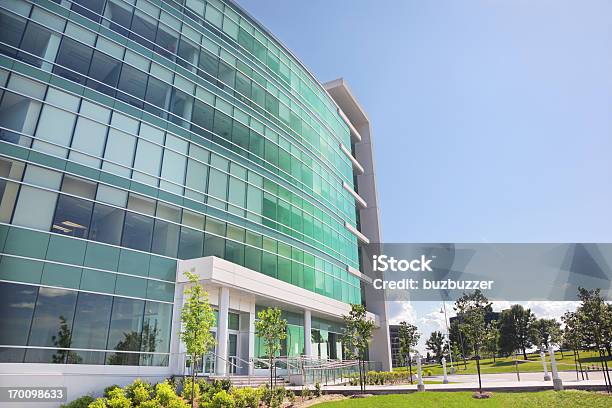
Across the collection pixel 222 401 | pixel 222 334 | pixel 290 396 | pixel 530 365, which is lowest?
pixel 290 396

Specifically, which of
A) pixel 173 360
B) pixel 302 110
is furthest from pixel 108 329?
pixel 302 110

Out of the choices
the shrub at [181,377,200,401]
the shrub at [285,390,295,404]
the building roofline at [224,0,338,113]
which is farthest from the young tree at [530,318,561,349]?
the shrub at [181,377,200,401]

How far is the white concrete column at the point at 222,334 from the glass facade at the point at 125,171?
2905 millimetres

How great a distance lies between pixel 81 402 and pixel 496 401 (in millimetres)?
17340

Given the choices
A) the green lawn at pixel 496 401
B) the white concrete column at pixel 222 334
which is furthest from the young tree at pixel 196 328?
the green lawn at pixel 496 401

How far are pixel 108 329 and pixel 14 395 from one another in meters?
4.25

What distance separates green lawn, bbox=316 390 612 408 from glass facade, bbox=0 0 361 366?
419 inches

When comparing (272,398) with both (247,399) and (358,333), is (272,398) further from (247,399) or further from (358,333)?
(358,333)

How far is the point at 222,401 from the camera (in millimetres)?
16609

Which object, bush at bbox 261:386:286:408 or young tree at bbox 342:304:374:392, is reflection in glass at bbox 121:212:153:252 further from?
young tree at bbox 342:304:374:392

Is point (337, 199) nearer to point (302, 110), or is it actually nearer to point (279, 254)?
point (302, 110)

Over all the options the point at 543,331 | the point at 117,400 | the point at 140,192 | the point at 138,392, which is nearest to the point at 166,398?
the point at 138,392

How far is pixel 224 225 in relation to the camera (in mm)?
26781

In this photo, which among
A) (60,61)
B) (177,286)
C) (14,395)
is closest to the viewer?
(14,395)
